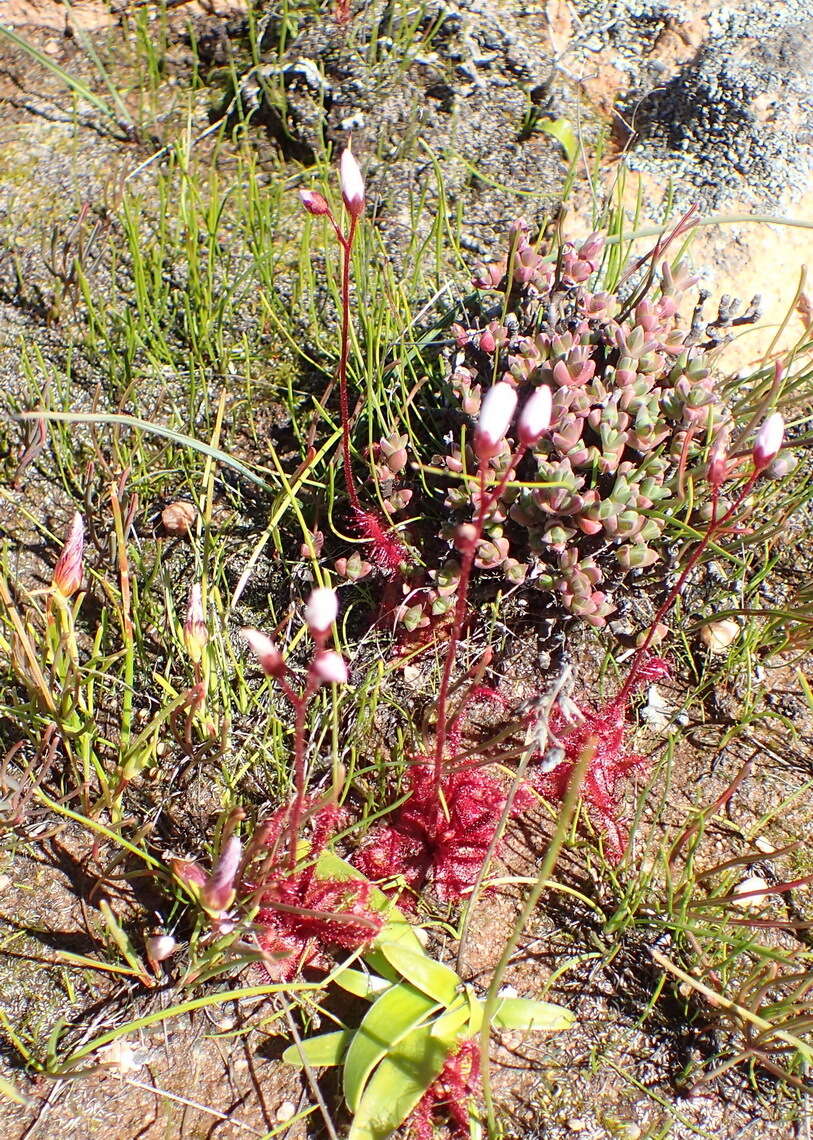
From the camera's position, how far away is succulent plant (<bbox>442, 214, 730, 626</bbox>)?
6.37 feet

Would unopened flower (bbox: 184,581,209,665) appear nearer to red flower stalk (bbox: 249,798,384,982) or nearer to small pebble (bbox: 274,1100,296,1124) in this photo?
red flower stalk (bbox: 249,798,384,982)

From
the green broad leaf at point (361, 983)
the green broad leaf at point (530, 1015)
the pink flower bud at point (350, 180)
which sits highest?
the pink flower bud at point (350, 180)

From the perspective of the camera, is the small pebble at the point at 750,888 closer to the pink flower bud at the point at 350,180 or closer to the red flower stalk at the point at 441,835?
the red flower stalk at the point at 441,835

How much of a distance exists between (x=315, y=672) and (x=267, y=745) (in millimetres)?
684

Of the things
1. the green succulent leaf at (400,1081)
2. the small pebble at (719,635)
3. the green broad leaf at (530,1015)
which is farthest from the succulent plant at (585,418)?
the green succulent leaf at (400,1081)

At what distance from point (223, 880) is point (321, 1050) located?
17.3 inches

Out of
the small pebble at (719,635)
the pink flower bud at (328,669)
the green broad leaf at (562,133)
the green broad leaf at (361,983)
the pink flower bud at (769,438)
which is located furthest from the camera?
the green broad leaf at (562,133)

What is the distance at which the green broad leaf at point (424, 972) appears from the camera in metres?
1.63

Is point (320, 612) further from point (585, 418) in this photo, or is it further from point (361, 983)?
point (585, 418)

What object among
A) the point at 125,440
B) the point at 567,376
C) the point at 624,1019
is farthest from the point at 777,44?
the point at 624,1019

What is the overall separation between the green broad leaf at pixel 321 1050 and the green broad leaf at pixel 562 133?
2.59 metres

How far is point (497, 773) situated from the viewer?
199 centimetres

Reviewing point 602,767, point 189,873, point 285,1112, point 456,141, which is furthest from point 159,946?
point 456,141

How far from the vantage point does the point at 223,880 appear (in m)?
1.42
